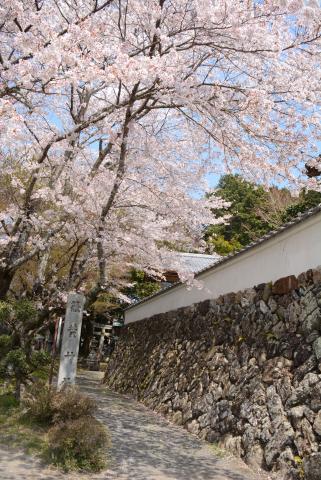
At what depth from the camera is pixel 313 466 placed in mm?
5453

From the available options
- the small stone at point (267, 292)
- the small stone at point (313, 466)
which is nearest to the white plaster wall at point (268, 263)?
the small stone at point (267, 292)

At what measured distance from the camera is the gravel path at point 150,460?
5.79 m

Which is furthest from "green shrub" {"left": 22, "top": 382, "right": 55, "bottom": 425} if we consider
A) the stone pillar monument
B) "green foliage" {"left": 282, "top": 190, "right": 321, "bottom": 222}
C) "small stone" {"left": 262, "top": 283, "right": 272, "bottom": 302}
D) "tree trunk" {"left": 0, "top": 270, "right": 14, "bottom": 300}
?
"green foliage" {"left": 282, "top": 190, "right": 321, "bottom": 222}

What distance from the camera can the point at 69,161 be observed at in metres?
8.70

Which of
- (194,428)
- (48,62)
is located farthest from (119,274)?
(48,62)

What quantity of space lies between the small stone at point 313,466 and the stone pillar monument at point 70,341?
12.9 ft

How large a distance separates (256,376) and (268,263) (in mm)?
1908

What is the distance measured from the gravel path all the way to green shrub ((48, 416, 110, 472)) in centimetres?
17

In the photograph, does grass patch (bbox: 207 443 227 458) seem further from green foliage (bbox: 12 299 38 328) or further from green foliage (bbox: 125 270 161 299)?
green foliage (bbox: 125 270 161 299)

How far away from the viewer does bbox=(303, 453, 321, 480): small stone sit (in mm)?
5375

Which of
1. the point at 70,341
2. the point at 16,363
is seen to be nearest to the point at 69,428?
the point at 70,341

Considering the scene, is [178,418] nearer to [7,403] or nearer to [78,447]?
[7,403]

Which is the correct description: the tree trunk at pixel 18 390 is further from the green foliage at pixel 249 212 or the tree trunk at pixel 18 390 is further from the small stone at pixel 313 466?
the green foliage at pixel 249 212

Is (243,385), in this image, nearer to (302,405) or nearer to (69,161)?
(302,405)
